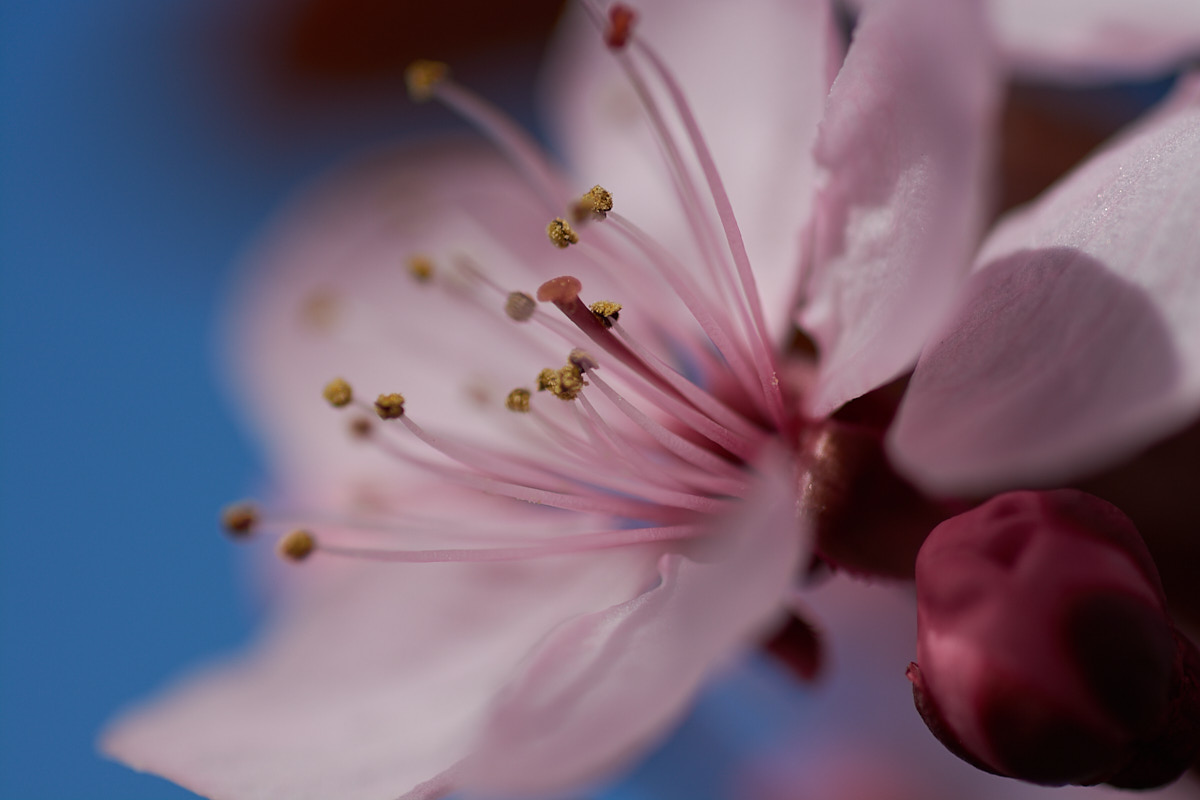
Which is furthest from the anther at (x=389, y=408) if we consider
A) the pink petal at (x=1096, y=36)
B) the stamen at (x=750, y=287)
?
the pink petal at (x=1096, y=36)

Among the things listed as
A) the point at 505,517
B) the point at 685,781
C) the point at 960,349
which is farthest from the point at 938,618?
the point at 685,781

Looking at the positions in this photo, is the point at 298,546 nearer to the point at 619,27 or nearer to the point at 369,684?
the point at 369,684

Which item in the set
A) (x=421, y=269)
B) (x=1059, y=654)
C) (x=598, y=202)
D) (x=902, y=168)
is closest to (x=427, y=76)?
(x=421, y=269)

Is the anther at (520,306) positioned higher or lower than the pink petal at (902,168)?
higher

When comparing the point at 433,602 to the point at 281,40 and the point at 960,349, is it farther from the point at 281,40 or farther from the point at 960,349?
the point at 281,40

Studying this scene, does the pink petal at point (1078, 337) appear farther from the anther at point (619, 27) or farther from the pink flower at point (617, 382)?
the anther at point (619, 27)

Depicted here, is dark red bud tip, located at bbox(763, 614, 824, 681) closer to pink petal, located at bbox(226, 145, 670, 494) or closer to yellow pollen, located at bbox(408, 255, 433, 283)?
pink petal, located at bbox(226, 145, 670, 494)

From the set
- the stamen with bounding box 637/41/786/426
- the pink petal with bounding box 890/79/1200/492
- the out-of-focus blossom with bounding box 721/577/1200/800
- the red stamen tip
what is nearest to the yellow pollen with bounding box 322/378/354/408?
the red stamen tip
